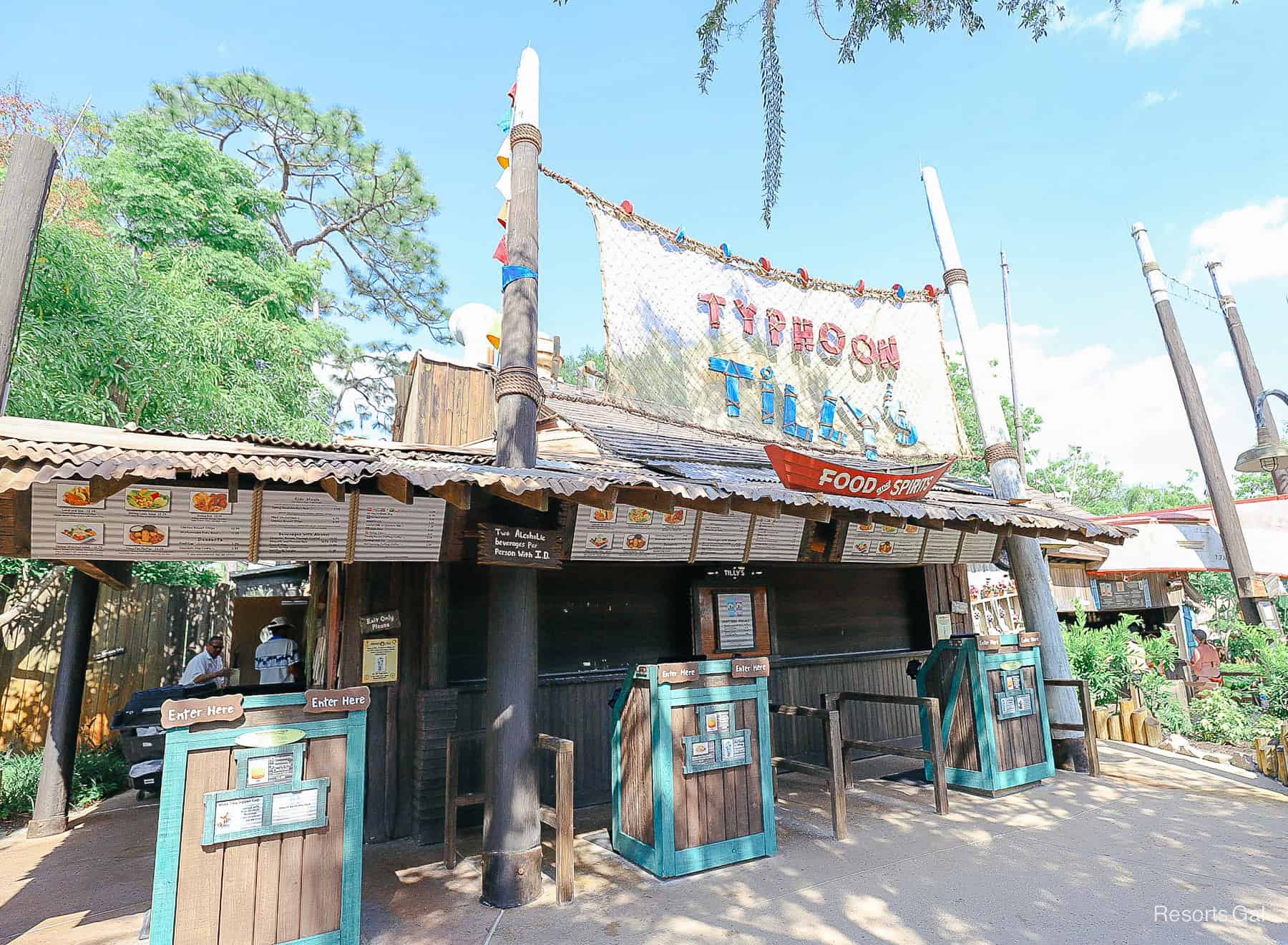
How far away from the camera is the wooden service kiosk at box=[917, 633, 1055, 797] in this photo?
6965 millimetres

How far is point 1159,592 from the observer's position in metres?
15.7

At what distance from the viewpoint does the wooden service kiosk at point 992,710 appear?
6.96 metres

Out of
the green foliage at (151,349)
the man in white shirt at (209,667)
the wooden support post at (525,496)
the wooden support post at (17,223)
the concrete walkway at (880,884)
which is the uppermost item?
the green foliage at (151,349)

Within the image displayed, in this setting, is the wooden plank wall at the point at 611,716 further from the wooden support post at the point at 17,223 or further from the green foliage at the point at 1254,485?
the green foliage at the point at 1254,485

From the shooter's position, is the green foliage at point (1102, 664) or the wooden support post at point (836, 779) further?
the green foliage at point (1102, 664)

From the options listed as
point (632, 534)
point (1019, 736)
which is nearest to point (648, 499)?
point (632, 534)

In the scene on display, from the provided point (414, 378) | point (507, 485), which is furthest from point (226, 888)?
point (414, 378)

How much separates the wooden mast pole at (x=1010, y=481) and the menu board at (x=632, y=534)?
454 cm

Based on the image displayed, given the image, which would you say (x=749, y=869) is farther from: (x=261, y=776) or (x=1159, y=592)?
(x=1159, y=592)

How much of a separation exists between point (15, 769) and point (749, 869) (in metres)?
8.23

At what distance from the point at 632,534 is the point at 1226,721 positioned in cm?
914

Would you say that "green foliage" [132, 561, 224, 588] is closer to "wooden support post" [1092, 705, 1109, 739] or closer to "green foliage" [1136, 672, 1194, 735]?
"wooden support post" [1092, 705, 1109, 739]

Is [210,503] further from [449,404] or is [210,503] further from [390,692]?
[449,404]

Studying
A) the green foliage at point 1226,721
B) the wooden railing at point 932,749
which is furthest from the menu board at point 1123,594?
the wooden railing at point 932,749
